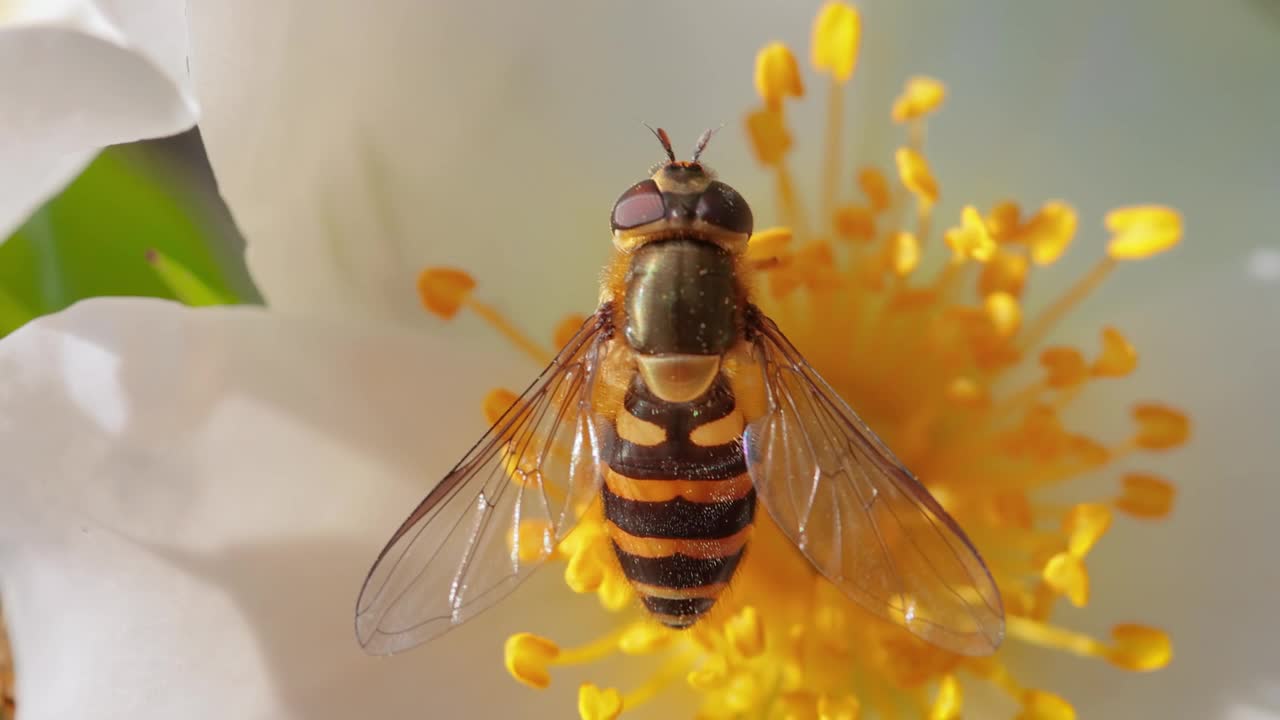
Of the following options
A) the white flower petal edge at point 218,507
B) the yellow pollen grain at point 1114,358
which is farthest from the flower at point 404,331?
the yellow pollen grain at point 1114,358

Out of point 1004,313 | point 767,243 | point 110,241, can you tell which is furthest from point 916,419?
point 110,241

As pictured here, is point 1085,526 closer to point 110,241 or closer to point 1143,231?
point 1143,231

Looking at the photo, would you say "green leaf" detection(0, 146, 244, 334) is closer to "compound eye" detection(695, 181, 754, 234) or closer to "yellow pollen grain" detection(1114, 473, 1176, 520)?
"compound eye" detection(695, 181, 754, 234)

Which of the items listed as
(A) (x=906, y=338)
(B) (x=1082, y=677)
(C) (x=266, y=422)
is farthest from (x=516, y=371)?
(B) (x=1082, y=677)

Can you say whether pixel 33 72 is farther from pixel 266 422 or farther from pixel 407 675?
pixel 407 675

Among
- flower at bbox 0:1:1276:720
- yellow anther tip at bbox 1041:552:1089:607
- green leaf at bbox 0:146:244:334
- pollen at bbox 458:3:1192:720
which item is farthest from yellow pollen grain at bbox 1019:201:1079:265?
green leaf at bbox 0:146:244:334
